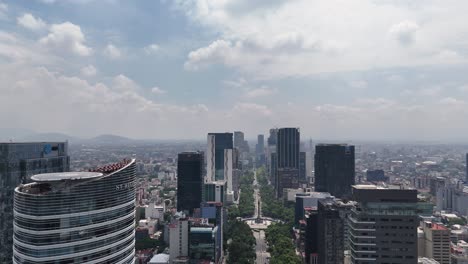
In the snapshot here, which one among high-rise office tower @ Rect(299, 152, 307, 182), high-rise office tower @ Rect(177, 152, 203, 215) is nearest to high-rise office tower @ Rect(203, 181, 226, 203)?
high-rise office tower @ Rect(177, 152, 203, 215)

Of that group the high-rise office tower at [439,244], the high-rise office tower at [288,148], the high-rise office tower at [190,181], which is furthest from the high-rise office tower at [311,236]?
the high-rise office tower at [288,148]

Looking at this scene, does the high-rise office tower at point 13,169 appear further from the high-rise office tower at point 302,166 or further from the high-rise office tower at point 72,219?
the high-rise office tower at point 302,166

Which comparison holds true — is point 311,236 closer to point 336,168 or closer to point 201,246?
point 201,246

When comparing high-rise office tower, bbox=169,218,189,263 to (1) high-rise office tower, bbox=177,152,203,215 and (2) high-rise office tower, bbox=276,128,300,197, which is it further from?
(2) high-rise office tower, bbox=276,128,300,197

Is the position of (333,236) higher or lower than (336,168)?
lower

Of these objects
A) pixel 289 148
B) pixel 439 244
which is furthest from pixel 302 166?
pixel 439 244
